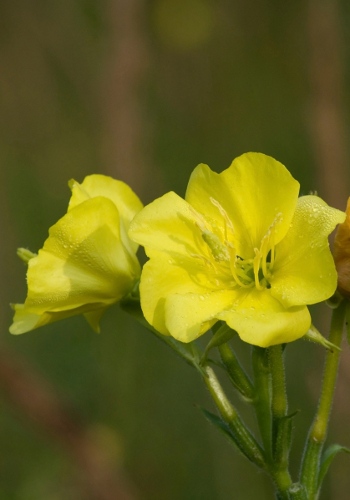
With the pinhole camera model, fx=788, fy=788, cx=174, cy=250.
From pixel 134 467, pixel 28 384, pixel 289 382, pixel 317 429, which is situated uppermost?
pixel 317 429

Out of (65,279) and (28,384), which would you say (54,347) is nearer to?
(28,384)

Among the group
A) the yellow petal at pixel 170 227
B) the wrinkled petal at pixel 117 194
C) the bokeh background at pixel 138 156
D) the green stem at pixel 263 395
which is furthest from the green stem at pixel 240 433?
the bokeh background at pixel 138 156

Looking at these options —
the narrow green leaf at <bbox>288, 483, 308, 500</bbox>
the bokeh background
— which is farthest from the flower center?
the bokeh background

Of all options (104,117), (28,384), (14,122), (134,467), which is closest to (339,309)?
(28,384)

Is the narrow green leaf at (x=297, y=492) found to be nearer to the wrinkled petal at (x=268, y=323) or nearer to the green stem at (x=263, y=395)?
the green stem at (x=263, y=395)

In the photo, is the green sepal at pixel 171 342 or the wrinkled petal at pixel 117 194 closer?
the green sepal at pixel 171 342

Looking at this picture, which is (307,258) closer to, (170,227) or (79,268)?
(170,227)
